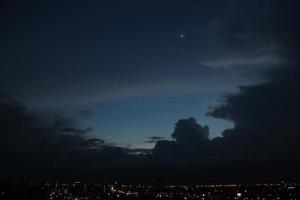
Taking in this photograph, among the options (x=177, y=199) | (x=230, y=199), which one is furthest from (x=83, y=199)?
(x=230, y=199)

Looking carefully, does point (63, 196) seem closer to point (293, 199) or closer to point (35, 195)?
point (35, 195)

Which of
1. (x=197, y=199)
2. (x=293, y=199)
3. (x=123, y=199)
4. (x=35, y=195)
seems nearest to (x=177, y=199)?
(x=197, y=199)

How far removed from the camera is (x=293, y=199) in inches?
7343

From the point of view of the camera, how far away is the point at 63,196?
177125mm

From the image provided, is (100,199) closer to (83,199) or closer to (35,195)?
(83,199)

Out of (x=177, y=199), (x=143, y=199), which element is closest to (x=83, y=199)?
(x=143, y=199)

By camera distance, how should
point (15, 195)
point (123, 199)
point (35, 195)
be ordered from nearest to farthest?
point (15, 195), point (35, 195), point (123, 199)

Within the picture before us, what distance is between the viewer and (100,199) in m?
182

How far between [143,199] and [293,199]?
52838 millimetres

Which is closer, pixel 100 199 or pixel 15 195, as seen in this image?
pixel 15 195

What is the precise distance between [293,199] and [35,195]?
90874 millimetres

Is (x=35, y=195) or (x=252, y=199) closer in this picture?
(x=35, y=195)

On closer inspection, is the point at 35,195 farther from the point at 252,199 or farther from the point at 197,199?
the point at 252,199

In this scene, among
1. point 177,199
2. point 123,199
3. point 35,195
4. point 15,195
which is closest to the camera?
point 15,195
